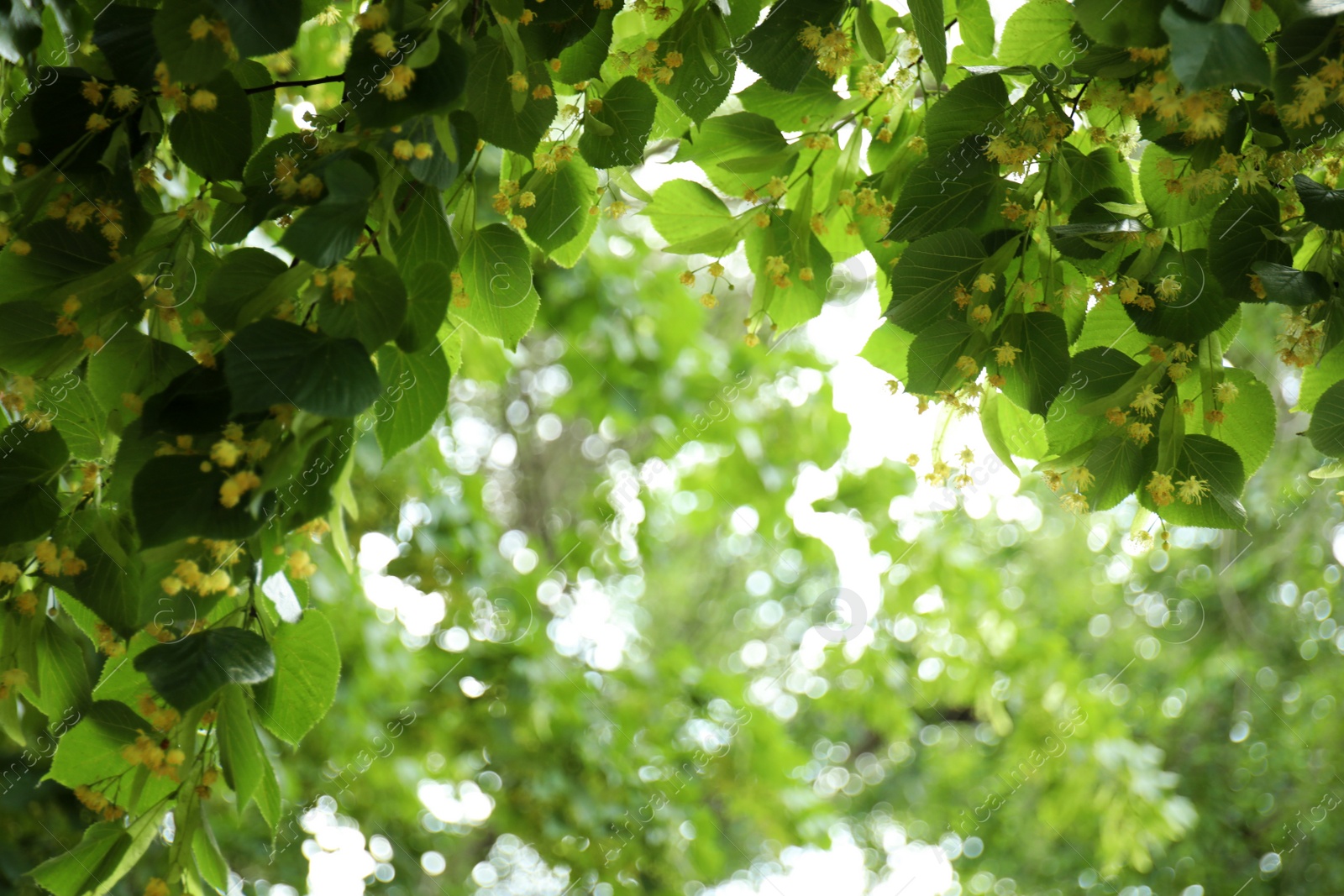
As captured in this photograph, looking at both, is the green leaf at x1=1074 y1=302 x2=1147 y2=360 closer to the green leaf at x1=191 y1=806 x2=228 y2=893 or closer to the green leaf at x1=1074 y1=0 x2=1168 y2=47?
the green leaf at x1=1074 y1=0 x2=1168 y2=47

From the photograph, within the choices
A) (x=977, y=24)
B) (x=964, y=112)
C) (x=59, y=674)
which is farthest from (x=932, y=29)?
(x=59, y=674)

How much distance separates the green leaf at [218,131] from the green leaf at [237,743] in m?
0.29

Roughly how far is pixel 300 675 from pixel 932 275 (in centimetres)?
41

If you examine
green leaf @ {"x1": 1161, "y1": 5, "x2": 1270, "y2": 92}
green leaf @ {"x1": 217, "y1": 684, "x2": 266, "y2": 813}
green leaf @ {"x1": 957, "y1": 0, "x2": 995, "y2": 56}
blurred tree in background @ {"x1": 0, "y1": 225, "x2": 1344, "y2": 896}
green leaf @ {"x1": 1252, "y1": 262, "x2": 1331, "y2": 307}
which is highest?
green leaf @ {"x1": 1161, "y1": 5, "x2": 1270, "y2": 92}

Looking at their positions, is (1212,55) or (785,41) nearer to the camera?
(1212,55)

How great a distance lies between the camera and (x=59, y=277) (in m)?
0.52

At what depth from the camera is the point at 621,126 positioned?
23.0 inches

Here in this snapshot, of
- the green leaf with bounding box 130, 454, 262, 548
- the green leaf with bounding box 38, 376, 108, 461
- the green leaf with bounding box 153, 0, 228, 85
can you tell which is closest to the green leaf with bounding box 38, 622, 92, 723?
the green leaf with bounding box 38, 376, 108, 461

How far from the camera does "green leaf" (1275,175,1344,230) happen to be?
18.3 inches

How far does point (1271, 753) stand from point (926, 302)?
486cm

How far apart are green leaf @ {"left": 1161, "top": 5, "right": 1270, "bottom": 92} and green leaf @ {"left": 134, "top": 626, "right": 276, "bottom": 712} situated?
0.46m

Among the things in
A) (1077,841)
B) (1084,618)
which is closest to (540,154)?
(1077,841)

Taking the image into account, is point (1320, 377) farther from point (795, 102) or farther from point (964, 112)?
point (795, 102)

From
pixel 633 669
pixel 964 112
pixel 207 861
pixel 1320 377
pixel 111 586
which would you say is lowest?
pixel 633 669
